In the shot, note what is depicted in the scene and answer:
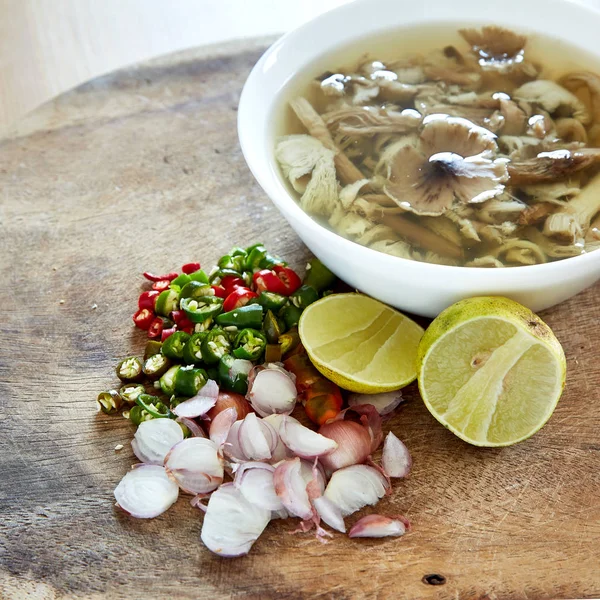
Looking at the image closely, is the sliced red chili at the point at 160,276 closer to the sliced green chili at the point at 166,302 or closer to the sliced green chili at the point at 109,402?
the sliced green chili at the point at 166,302

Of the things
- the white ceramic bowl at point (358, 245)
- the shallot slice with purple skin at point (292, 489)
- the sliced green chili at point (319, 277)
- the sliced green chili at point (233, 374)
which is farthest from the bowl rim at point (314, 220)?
the shallot slice with purple skin at point (292, 489)

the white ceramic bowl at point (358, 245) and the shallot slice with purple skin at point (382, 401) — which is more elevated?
the white ceramic bowl at point (358, 245)

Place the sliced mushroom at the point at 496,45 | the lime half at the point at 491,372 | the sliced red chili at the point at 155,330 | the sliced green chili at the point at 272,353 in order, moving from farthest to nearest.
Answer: the sliced mushroom at the point at 496,45 < the sliced red chili at the point at 155,330 < the sliced green chili at the point at 272,353 < the lime half at the point at 491,372

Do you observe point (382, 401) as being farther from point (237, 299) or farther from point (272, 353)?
point (237, 299)

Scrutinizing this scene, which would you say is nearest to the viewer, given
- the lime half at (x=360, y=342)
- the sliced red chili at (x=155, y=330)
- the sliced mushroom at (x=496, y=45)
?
the lime half at (x=360, y=342)

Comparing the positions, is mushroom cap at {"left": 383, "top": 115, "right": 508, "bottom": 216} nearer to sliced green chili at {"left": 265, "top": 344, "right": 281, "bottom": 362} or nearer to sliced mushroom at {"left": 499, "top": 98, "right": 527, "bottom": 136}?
sliced mushroom at {"left": 499, "top": 98, "right": 527, "bottom": 136}

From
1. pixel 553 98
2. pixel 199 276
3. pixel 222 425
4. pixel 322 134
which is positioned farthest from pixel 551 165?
pixel 222 425

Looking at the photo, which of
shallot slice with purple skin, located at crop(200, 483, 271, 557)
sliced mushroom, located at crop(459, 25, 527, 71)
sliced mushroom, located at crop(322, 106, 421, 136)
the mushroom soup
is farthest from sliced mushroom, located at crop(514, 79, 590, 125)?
shallot slice with purple skin, located at crop(200, 483, 271, 557)
